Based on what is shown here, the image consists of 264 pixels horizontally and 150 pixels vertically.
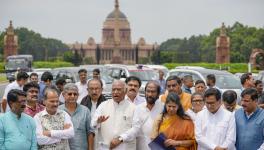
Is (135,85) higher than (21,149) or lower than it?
higher

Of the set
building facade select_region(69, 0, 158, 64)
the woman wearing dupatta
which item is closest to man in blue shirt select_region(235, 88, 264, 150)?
the woman wearing dupatta

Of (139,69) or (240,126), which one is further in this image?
(139,69)

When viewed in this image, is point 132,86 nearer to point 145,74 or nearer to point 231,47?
point 145,74

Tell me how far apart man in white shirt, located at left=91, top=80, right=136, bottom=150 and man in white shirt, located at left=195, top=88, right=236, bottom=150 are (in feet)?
3.21

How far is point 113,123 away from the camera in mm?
8422

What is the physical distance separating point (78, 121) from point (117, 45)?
12510 cm

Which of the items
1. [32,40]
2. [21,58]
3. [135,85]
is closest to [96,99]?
[135,85]

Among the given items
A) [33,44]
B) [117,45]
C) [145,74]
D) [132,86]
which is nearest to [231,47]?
[117,45]

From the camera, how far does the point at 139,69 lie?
76.6ft

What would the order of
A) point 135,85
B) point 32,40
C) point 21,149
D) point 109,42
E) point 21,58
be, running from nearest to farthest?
1. point 21,149
2. point 135,85
3. point 21,58
4. point 32,40
5. point 109,42

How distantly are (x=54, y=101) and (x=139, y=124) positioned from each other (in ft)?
3.98

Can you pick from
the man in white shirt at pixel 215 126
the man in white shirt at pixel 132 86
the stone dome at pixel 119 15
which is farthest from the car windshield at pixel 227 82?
the stone dome at pixel 119 15

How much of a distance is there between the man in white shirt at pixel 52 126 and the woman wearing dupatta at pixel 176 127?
121 cm

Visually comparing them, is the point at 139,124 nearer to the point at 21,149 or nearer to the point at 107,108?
the point at 107,108
